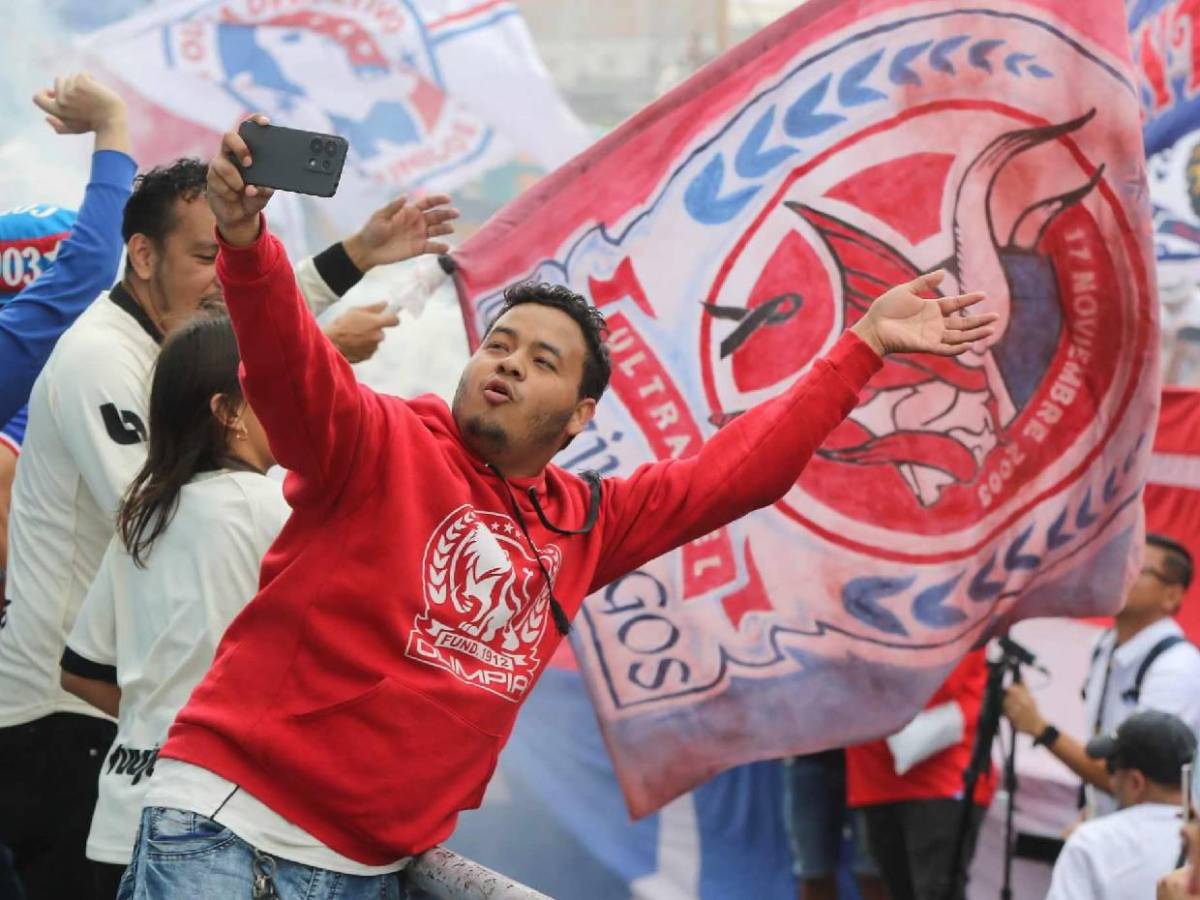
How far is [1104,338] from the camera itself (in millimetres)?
3867

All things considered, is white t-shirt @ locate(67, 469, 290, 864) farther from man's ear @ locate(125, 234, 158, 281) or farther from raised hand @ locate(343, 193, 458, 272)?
raised hand @ locate(343, 193, 458, 272)

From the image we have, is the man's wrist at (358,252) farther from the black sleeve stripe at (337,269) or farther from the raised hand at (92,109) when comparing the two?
the raised hand at (92,109)

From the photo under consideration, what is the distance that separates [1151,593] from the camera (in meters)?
5.58

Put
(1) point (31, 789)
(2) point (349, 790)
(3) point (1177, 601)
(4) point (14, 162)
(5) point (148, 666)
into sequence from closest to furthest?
(2) point (349, 790), (5) point (148, 666), (1) point (31, 789), (3) point (1177, 601), (4) point (14, 162)

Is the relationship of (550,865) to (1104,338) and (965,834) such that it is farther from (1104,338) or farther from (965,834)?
(1104,338)

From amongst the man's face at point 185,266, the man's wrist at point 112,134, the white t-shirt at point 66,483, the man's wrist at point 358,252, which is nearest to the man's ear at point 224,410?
the white t-shirt at point 66,483

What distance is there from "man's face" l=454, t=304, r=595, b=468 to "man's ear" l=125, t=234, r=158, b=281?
95 centimetres

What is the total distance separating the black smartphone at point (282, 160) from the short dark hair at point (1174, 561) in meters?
4.19

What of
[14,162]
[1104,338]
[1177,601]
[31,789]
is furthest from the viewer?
[14,162]

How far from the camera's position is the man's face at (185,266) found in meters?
3.28

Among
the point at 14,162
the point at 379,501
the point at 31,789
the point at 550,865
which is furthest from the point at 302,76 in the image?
the point at 379,501

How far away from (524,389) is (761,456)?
1.30ft

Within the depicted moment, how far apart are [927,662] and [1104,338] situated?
82cm

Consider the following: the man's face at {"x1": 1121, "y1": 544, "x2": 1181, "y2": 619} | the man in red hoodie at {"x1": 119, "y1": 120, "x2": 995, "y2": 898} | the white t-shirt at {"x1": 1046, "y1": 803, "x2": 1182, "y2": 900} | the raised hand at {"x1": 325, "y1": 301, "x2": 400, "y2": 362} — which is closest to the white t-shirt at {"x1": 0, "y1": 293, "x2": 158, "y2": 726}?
the raised hand at {"x1": 325, "y1": 301, "x2": 400, "y2": 362}
